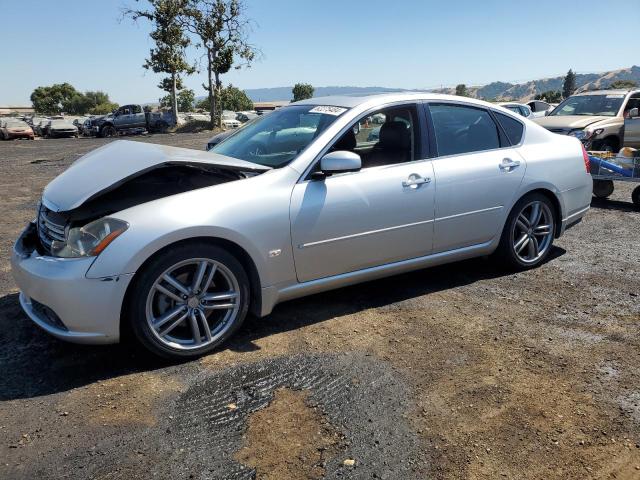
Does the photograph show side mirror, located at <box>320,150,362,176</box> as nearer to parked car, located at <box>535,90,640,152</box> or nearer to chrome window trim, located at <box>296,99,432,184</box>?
chrome window trim, located at <box>296,99,432,184</box>

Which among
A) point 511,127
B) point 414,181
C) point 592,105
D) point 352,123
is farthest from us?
point 592,105

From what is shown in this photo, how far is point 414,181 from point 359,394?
5.90ft

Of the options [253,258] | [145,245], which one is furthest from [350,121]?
[145,245]

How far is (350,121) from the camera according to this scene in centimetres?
400

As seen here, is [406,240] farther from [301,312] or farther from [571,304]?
[571,304]

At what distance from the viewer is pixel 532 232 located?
195 inches

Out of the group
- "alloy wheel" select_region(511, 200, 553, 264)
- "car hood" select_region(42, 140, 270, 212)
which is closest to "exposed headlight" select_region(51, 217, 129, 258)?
"car hood" select_region(42, 140, 270, 212)

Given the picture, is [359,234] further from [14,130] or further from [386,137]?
[14,130]

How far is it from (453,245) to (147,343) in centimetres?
253

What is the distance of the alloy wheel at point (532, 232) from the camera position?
4871 millimetres

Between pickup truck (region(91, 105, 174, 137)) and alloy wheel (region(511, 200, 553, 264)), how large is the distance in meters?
32.7

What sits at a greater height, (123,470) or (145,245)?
(145,245)

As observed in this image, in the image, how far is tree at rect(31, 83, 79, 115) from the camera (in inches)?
3014

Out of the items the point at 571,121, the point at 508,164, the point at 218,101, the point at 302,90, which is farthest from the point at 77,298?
the point at 302,90
